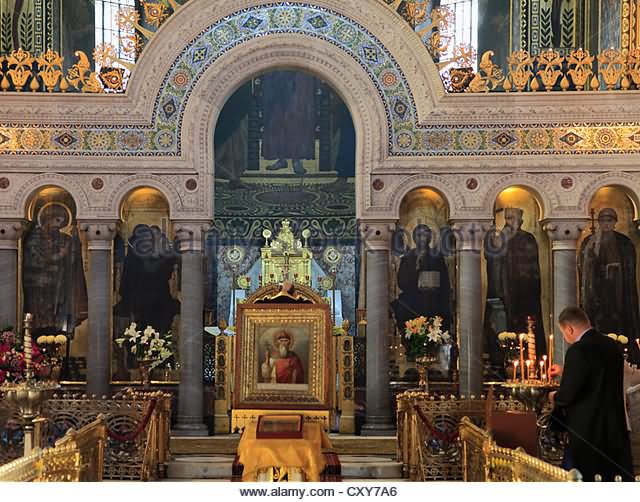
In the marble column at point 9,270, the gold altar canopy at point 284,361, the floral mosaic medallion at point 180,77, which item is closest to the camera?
the gold altar canopy at point 284,361

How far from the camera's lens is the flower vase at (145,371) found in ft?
51.1

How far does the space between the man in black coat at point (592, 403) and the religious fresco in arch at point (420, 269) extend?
858cm

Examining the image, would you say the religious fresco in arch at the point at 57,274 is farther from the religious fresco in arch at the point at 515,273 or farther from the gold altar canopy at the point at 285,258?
the religious fresco in arch at the point at 515,273

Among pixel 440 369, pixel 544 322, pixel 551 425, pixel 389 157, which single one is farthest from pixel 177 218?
pixel 551 425

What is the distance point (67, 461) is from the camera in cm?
867

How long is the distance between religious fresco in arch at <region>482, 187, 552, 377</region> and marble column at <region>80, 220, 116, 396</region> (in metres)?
5.90

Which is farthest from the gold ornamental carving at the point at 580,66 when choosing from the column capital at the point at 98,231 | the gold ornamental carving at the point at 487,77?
the column capital at the point at 98,231

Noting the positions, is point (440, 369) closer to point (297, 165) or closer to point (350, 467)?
point (350, 467)

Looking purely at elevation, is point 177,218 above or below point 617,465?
above

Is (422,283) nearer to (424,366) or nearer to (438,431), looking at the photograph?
(424,366)

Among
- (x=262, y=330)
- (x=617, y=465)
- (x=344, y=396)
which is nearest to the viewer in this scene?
(x=617, y=465)

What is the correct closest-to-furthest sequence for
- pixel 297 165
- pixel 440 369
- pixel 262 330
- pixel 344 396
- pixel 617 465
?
pixel 617 465
pixel 262 330
pixel 344 396
pixel 440 369
pixel 297 165

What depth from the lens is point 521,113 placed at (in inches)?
632

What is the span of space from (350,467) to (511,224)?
530cm
